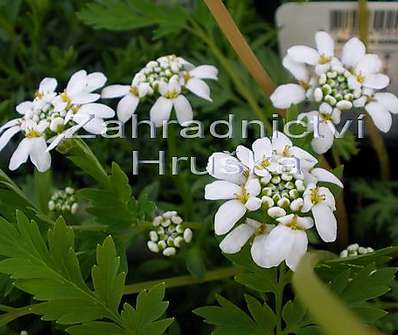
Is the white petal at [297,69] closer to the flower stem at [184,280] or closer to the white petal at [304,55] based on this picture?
the white petal at [304,55]

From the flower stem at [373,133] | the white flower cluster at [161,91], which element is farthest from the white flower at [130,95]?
the flower stem at [373,133]

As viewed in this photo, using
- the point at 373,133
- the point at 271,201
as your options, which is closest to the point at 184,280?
the point at 271,201

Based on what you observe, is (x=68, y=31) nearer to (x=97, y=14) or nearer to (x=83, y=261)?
(x=97, y=14)

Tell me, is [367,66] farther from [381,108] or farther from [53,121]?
[53,121]

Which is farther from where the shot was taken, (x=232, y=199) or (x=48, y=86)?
(x=48, y=86)

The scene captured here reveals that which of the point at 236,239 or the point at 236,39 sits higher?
the point at 236,39

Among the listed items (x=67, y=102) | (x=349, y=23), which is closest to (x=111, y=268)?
(x=67, y=102)
